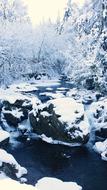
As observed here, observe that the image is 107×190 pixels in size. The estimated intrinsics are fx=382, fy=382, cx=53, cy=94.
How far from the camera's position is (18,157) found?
17.0 m

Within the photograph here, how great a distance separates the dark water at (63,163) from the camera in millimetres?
14906

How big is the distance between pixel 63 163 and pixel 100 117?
5391 mm

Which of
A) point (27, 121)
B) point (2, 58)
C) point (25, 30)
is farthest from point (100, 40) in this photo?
point (25, 30)

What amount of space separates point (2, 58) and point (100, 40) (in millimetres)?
13322

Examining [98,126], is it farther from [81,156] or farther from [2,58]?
[2,58]

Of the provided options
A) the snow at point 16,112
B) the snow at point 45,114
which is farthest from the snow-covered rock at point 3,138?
the snow at point 16,112

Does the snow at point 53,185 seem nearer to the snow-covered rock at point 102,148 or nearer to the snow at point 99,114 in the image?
the snow-covered rock at point 102,148

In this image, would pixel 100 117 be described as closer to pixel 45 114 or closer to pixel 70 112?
pixel 70 112

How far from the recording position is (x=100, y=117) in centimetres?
2133

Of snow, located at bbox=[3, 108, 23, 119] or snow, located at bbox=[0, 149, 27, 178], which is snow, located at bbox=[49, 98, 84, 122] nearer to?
snow, located at bbox=[3, 108, 23, 119]

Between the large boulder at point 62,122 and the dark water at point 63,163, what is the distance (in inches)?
25.3

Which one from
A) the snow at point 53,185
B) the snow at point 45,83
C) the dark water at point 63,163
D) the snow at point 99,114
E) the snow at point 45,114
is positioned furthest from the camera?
the snow at point 45,83

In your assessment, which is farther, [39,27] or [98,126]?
[39,27]

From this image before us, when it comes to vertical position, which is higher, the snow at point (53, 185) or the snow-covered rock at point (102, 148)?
the snow at point (53, 185)
